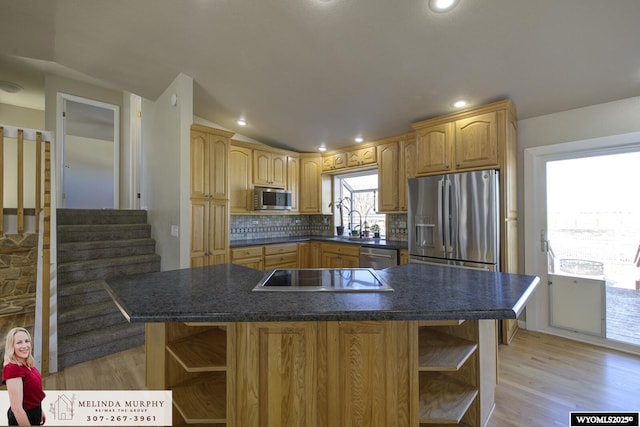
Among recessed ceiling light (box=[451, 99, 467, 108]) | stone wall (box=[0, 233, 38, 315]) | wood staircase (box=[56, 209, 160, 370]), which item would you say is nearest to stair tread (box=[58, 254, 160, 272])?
wood staircase (box=[56, 209, 160, 370])

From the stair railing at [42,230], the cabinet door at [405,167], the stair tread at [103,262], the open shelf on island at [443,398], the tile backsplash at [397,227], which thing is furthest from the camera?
the tile backsplash at [397,227]

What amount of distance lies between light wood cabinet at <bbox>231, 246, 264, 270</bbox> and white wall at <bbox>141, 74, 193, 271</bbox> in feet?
2.23

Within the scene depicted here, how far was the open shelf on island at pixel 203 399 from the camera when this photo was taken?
49.3 inches

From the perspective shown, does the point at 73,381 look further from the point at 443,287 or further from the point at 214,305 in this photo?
the point at 443,287

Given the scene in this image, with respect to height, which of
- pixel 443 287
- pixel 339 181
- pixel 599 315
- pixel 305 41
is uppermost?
pixel 305 41

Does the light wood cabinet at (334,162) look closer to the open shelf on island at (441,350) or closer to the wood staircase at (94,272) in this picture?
the wood staircase at (94,272)

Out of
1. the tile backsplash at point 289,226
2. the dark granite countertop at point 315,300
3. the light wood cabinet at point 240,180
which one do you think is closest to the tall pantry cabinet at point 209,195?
the light wood cabinet at point 240,180

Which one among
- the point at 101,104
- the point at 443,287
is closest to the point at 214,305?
the point at 443,287

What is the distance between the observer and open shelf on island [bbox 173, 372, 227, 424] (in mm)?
1253

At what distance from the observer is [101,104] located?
4.77m

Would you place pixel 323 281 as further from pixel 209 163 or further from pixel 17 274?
A: pixel 17 274

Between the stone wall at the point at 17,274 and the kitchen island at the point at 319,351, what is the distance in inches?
128

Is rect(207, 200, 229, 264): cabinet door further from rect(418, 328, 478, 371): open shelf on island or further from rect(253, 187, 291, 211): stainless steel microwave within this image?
rect(418, 328, 478, 371): open shelf on island

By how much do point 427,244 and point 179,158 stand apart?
9.66 feet
